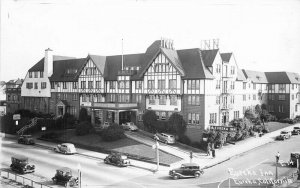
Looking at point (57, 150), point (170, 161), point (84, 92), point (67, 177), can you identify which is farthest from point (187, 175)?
point (84, 92)

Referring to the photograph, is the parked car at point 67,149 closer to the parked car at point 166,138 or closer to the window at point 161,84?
the parked car at point 166,138

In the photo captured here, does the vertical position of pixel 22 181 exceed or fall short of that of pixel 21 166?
it falls short

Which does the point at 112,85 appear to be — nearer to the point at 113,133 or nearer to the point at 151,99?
the point at 151,99

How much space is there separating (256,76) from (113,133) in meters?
36.5

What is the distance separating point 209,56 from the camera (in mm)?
45656

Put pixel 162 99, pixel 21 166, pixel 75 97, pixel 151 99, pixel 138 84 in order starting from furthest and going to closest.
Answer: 1. pixel 75 97
2. pixel 138 84
3. pixel 151 99
4. pixel 162 99
5. pixel 21 166

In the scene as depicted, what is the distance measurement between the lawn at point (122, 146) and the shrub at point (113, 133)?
59 cm

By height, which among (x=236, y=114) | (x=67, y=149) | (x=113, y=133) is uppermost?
(x=236, y=114)

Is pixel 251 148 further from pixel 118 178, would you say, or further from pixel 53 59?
pixel 53 59

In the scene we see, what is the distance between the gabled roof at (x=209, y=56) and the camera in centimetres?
4494

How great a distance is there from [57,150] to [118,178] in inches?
530

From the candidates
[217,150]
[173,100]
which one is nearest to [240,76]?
[173,100]

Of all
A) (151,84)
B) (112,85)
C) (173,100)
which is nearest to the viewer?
(173,100)

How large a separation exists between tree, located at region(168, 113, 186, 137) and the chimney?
91.0 feet
